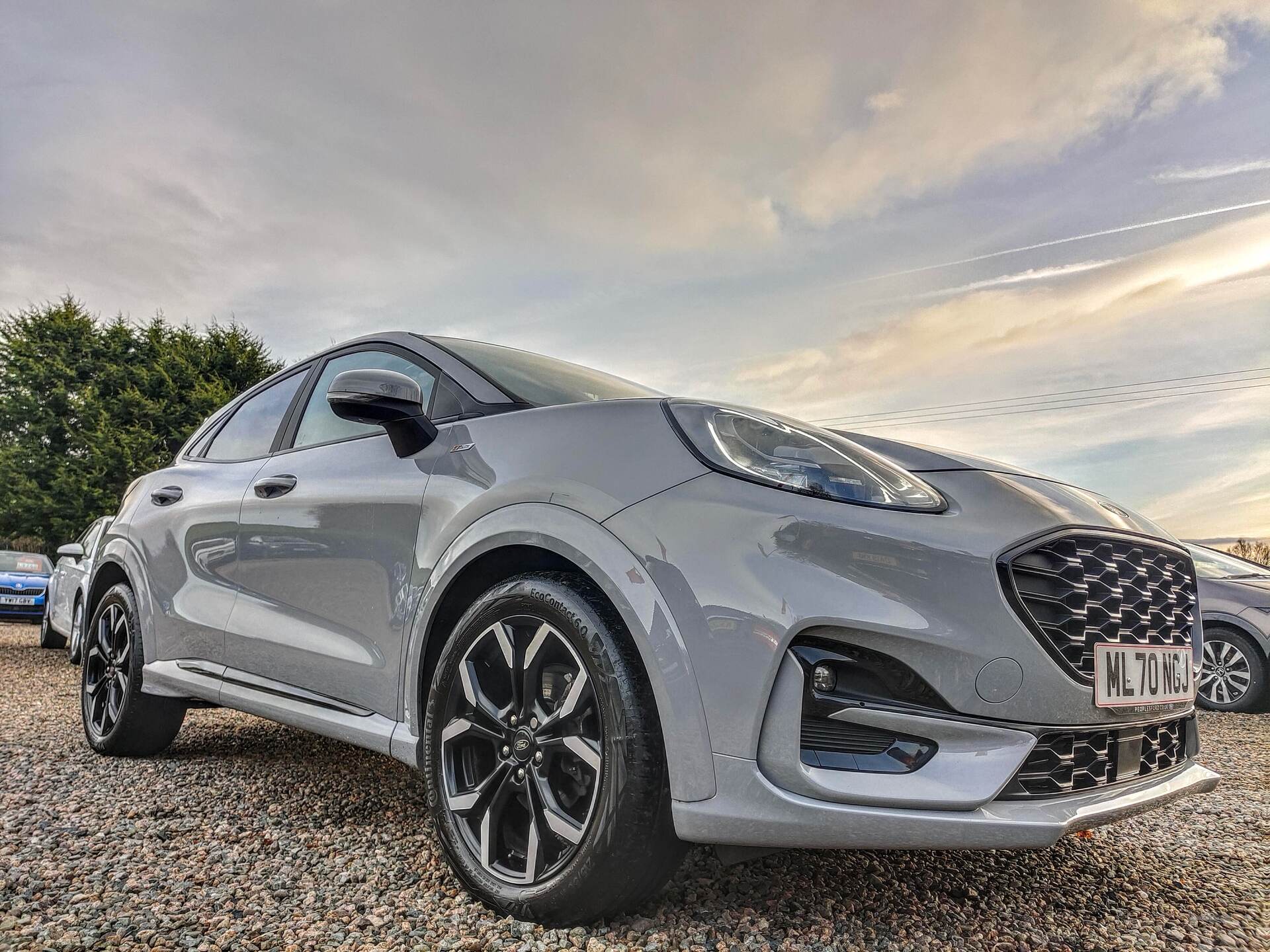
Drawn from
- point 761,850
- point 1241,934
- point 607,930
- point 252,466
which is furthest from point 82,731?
point 1241,934

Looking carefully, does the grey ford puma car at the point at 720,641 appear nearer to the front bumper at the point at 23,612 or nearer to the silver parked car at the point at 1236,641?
the silver parked car at the point at 1236,641

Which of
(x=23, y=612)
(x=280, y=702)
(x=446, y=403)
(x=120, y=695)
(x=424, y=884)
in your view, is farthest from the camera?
(x=23, y=612)

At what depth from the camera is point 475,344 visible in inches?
116

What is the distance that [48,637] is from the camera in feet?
33.0

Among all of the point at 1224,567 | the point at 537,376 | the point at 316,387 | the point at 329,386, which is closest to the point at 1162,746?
the point at 537,376

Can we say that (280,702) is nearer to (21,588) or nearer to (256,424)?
(256,424)

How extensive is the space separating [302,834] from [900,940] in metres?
1.76

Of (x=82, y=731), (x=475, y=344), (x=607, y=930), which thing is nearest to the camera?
(x=607, y=930)

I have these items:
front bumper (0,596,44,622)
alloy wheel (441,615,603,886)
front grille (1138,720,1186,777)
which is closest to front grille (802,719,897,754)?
alloy wheel (441,615,603,886)

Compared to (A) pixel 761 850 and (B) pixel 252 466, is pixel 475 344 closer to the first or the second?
(B) pixel 252 466

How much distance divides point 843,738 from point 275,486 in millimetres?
2161

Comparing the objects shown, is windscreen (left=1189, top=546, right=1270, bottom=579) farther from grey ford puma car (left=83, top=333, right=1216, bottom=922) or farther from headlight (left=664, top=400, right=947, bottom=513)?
headlight (left=664, top=400, right=947, bottom=513)

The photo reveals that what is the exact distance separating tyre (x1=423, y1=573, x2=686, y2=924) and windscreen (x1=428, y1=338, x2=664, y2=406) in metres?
0.74

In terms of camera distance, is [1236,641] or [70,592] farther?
[70,592]
